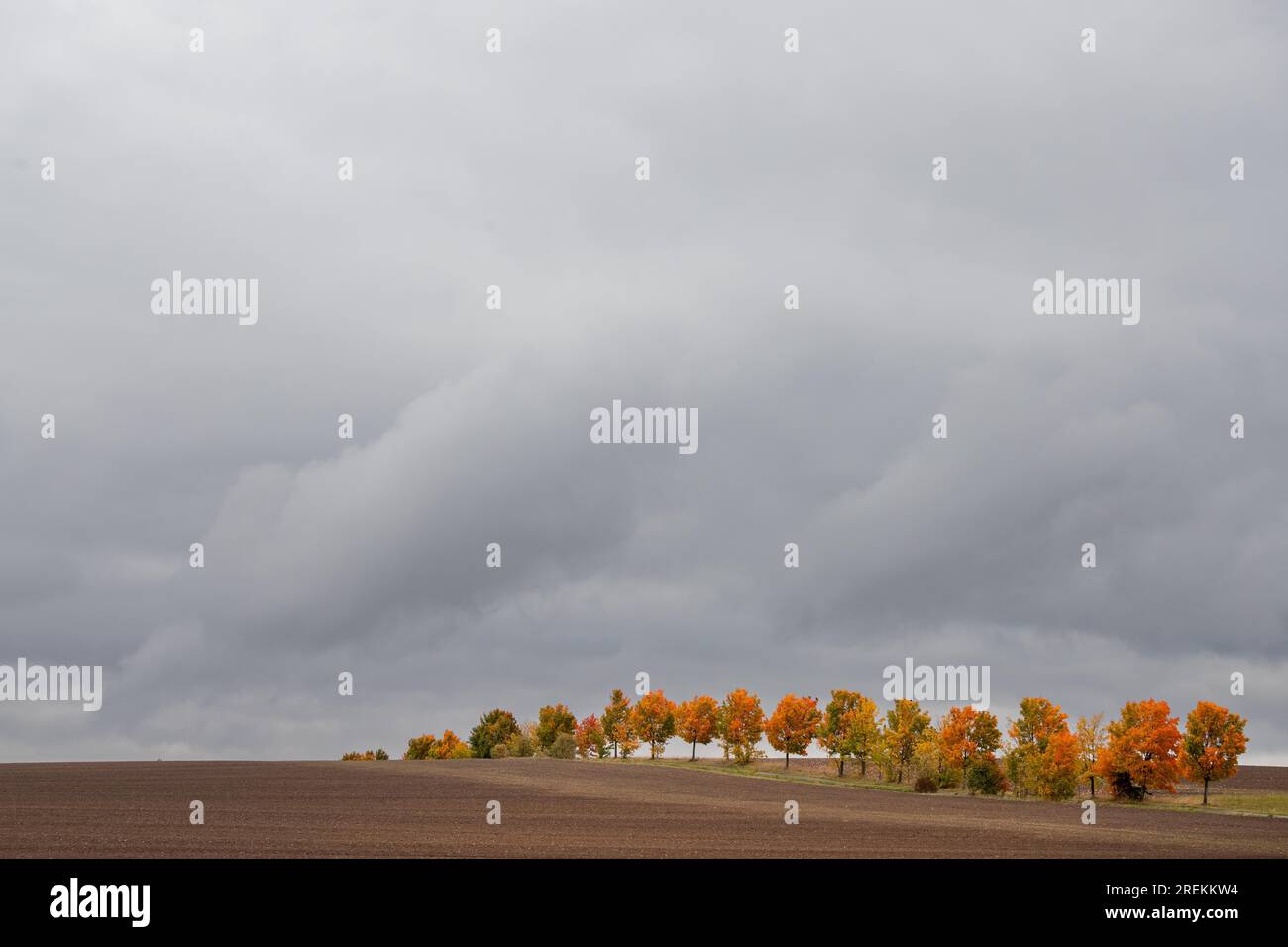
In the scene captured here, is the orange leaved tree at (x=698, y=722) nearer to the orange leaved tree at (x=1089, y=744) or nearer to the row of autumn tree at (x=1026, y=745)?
the row of autumn tree at (x=1026, y=745)

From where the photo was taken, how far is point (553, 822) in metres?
67.1

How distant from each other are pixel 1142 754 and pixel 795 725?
6713 centimetres

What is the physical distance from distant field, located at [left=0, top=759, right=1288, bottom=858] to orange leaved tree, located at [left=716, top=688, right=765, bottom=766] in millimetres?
51076

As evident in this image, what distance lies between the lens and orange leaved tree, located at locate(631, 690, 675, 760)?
7347 inches

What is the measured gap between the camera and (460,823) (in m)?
65.8

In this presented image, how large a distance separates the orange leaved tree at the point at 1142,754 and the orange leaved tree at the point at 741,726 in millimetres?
70874

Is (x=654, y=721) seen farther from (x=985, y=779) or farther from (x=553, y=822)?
(x=553, y=822)

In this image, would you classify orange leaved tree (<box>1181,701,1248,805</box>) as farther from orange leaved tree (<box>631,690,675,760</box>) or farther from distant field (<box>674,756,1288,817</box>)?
orange leaved tree (<box>631,690,675,760</box>)

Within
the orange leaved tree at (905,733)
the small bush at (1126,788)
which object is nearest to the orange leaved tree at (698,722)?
the orange leaved tree at (905,733)

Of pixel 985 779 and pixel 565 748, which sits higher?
pixel 985 779

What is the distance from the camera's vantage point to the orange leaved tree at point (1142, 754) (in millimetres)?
97562

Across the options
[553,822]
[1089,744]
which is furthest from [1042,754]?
[553,822]

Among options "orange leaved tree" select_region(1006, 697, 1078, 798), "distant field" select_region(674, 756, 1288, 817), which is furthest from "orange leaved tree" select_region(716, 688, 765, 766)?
"orange leaved tree" select_region(1006, 697, 1078, 798)
